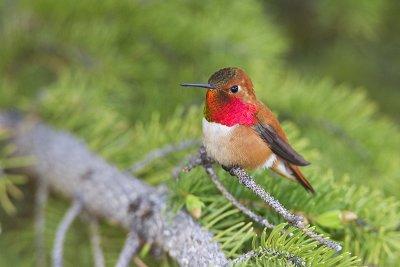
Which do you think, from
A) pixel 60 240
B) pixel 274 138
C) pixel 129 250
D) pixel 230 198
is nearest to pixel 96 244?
pixel 60 240

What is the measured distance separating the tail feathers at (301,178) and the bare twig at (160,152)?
347 mm

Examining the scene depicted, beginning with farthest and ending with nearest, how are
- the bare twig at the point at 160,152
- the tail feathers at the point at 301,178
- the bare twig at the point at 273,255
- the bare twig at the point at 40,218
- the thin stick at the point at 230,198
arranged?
the bare twig at the point at 40,218 < the bare twig at the point at 160,152 < the tail feathers at the point at 301,178 < the thin stick at the point at 230,198 < the bare twig at the point at 273,255

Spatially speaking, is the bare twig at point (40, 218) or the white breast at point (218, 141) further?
the bare twig at point (40, 218)

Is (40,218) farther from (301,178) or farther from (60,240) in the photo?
(301,178)

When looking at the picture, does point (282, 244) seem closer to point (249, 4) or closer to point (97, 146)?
point (97, 146)

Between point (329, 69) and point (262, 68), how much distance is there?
112 centimetres

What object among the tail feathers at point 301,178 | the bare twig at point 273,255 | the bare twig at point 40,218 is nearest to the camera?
the bare twig at point 273,255

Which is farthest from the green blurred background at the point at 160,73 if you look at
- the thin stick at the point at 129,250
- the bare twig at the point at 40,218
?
the thin stick at the point at 129,250

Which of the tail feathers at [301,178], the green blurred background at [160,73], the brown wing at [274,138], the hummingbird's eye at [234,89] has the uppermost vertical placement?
the green blurred background at [160,73]

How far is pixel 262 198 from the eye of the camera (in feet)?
3.93

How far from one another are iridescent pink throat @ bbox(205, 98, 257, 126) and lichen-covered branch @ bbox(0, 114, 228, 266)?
9.0 inches

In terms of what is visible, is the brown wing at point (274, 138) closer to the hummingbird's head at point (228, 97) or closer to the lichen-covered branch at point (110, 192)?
the hummingbird's head at point (228, 97)

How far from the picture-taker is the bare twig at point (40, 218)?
6.25 feet

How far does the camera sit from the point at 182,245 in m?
1.36
